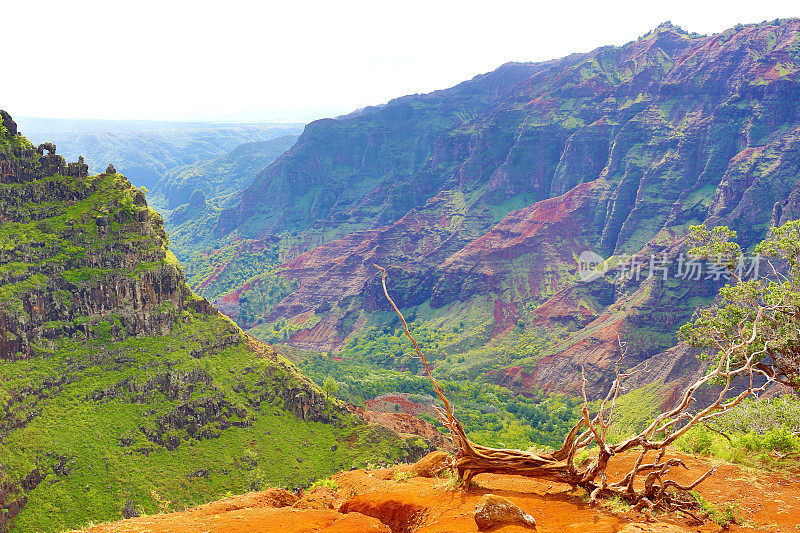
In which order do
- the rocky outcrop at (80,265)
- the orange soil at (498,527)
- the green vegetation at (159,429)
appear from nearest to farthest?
the orange soil at (498,527), the green vegetation at (159,429), the rocky outcrop at (80,265)

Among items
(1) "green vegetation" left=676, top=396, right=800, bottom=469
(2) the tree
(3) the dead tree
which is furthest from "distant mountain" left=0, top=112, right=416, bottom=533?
(2) the tree

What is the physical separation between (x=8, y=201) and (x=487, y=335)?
122m

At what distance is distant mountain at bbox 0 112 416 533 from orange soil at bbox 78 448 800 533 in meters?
36.3

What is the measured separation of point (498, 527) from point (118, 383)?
181ft

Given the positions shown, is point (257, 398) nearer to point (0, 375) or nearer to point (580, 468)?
point (0, 375)

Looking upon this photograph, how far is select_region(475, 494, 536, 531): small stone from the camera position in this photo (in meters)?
12.2

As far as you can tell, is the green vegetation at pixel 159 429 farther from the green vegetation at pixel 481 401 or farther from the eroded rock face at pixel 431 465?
the eroded rock face at pixel 431 465

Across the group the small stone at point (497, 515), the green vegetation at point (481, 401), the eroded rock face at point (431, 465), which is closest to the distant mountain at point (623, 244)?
the green vegetation at point (481, 401)

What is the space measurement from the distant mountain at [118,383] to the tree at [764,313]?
43691mm

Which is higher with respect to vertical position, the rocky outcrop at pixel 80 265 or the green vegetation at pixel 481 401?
the rocky outcrop at pixel 80 265

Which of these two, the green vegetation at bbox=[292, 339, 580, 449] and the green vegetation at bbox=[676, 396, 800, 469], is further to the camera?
the green vegetation at bbox=[292, 339, 580, 449]

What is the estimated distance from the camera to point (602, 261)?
545 ft

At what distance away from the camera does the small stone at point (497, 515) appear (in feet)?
40.1

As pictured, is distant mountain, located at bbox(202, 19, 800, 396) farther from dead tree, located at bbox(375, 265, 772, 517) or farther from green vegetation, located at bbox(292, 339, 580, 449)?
dead tree, located at bbox(375, 265, 772, 517)
